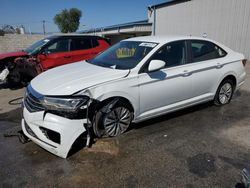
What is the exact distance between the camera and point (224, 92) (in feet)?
17.2

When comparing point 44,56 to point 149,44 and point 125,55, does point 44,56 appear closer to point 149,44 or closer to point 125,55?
point 125,55

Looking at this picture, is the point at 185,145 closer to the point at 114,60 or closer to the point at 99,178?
the point at 99,178

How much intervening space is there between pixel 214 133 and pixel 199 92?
3.15ft

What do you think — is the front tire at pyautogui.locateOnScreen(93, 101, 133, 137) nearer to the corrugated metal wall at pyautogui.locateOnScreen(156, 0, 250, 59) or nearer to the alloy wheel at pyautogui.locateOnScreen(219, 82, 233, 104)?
the alloy wheel at pyautogui.locateOnScreen(219, 82, 233, 104)

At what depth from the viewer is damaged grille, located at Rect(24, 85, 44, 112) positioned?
319cm

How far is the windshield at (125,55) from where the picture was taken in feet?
13.0

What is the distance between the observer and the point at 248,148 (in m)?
3.45

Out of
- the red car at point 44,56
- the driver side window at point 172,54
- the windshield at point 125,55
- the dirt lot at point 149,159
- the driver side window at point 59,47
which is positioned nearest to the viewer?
the dirt lot at point 149,159

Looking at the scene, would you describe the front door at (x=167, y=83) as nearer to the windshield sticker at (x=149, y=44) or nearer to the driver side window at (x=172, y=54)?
the driver side window at (x=172, y=54)

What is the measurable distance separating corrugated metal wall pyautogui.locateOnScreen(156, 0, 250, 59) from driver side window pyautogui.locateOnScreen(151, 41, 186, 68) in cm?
986

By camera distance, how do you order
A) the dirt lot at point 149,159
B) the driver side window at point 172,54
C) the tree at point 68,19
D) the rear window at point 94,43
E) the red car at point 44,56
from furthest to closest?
the tree at point 68,19
the rear window at point 94,43
the red car at point 44,56
the driver side window at point 172,54
the dirt lot at point 149,159

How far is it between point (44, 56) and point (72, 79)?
14.0 ft

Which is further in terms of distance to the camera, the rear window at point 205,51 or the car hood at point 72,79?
the rear window at point 205,51

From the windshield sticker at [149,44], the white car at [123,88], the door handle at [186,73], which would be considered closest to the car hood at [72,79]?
the white car at [123,88]
